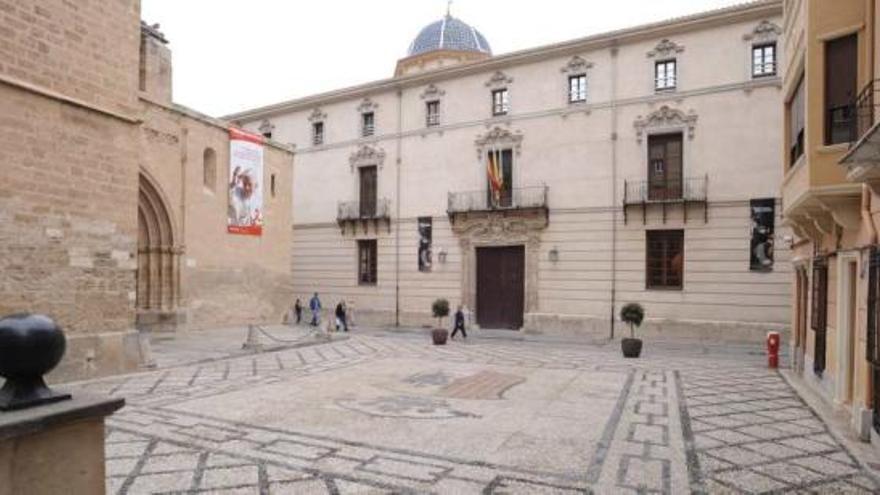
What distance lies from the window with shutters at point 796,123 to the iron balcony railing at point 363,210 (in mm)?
15477

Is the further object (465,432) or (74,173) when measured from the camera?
(74,173)

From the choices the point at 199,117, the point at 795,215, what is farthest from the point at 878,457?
the point at 199,117

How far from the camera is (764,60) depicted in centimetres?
1786

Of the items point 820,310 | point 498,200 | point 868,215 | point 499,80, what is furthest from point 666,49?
point 868,215

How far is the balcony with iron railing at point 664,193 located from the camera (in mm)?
18547

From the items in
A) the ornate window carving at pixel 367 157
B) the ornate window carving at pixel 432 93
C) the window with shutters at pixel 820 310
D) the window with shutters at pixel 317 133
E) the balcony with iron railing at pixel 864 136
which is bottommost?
the window with shutters at pixel 820 310

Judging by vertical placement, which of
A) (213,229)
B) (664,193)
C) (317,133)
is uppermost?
(317,133)

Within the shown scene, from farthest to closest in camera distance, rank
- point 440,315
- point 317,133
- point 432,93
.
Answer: point 317,133 → point 432,93 → point 440,315

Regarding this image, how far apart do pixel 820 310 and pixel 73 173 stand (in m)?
13.4

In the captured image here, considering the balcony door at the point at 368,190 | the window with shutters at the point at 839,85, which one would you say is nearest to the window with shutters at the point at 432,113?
the balcony door at the point at 368,190

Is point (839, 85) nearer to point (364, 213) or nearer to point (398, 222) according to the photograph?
point (398, 222)

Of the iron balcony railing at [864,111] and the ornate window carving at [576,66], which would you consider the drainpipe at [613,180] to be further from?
the iron balcony railing at [864,111]

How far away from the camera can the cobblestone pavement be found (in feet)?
18.0

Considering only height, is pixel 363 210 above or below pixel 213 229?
above
